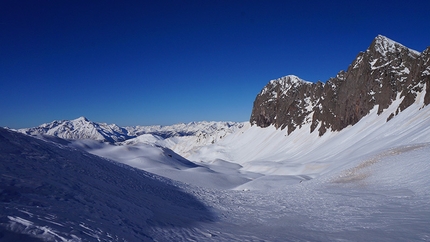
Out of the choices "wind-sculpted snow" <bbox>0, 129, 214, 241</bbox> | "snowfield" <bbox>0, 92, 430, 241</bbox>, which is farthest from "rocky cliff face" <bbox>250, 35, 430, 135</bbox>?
"wind-sculpted snow" <bbox>0, 129, 214, 241</bbox>

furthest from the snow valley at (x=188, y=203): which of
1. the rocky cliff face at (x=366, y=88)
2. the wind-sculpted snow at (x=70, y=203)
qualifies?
the rocky cliff face at (x=366, y=88)

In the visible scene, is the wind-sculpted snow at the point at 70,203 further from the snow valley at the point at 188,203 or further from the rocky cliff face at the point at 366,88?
A: the rocky cliff face at the point at 366,88

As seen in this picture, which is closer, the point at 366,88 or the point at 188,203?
the point at 188,203

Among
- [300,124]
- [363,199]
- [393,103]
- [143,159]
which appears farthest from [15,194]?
[300,124]

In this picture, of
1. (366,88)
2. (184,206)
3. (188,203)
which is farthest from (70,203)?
(366,88)

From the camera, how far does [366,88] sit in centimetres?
7556

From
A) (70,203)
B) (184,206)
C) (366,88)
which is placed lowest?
(184,206)

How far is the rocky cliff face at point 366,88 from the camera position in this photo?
190 feet

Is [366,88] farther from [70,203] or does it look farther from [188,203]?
[70,203]

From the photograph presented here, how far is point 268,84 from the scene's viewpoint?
15025 centimetres

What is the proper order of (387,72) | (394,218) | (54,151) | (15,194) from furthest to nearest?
(387,72) < (54,151) < (394,218) < (15,194)

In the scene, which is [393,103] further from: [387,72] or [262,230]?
[262,230]

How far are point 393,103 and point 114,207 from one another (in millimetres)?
70515

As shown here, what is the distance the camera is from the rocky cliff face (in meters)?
57.8
